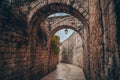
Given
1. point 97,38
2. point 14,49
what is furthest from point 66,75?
point 97,38

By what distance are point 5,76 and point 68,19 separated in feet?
27.5

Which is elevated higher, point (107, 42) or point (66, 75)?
point (107, 42)

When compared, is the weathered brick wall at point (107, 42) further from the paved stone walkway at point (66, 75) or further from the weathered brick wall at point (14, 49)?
the paved stone walkway at point (66, 75)

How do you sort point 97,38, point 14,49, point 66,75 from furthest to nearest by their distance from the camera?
point 66,75
point 14,49
point 97,38

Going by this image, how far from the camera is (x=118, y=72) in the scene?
6.61ft

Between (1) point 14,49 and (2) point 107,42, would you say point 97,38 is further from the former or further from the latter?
(1) point 14,49

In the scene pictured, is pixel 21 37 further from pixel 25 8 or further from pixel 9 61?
pixel 25 8

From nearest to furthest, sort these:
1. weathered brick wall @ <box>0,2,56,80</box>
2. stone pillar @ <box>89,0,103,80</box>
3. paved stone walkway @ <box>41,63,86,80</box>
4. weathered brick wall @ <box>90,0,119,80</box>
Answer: weathered brick wall @ <box>90,0,119,80</box> → stone pillar @ <box>89,0,103,80</box> → weathered brick wall @ <box>0,2,56,80</box> → paved stone walkway @ <box>41,63,86,80</box>

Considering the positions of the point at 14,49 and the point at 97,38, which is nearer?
the point at 97,38

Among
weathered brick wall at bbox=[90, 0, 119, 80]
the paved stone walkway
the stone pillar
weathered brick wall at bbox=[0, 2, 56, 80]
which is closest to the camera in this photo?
weathered brick wall at bbox=[90, 0, 119, 80]

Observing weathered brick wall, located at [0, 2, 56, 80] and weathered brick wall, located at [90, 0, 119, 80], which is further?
weathered brick wall, located at [0, 2, 56, 80]

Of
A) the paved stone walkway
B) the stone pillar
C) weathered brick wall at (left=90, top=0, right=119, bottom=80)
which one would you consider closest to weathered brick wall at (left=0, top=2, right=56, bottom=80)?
the paved stone walkway

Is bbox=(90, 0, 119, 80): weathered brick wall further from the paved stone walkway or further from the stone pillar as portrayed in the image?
the paved stone walkway

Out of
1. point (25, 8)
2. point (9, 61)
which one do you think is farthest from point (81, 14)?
point (9, 61)
